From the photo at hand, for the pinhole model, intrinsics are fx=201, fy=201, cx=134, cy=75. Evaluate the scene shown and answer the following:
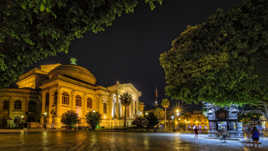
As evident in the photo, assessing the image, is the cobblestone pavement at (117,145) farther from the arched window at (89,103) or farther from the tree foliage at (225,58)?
the arched window at (89,103)

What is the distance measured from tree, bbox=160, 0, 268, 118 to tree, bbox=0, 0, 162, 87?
6409 millimetres

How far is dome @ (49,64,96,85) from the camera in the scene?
6850 centimetres

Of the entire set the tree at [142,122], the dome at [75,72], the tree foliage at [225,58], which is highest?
the dome at [75,72]

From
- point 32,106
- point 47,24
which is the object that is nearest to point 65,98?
point 32,106

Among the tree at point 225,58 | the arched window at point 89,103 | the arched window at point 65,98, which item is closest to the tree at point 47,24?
→ the tree at point 225,58

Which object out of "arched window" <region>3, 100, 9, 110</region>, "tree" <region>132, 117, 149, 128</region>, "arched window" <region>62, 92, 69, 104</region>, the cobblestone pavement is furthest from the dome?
the cobblestone pavement

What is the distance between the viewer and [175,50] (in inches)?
547

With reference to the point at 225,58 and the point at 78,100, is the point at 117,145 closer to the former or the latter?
the point at 225,58

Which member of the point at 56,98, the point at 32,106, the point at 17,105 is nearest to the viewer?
the point at 56,98

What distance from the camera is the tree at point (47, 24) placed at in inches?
203

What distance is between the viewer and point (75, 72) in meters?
71.5

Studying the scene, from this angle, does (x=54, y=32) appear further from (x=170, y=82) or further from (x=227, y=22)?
(x=170, y=82)

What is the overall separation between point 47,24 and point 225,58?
888cm

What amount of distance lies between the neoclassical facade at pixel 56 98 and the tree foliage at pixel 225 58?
4653 centimetres
